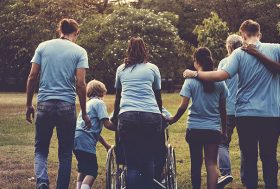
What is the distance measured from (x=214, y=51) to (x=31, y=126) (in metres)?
24.6

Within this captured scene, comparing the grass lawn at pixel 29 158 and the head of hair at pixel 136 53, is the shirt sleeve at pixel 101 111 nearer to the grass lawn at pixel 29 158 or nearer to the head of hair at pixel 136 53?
the head of hair at pixel 136 53

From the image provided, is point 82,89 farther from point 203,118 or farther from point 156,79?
point 203,118

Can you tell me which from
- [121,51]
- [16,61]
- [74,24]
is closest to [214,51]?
[121,51]

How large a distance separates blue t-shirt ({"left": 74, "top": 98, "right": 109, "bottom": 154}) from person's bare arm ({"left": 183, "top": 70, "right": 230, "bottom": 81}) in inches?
44.7

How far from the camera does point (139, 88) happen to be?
6.30 metres

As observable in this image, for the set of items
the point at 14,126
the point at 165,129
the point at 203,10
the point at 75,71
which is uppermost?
the point at 203,10

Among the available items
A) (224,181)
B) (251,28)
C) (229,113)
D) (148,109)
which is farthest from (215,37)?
(148,109)

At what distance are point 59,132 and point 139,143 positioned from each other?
1059 mm

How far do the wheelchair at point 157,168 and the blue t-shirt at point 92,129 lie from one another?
13.8 inches

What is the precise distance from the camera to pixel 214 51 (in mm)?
41000

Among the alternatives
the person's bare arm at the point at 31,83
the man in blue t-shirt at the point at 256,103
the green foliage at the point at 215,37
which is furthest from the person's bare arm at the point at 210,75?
the green foliage at the point at 215,37

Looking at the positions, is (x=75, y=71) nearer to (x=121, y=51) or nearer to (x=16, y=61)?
(x=121, y=51)

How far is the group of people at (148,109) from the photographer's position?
6.23 metres

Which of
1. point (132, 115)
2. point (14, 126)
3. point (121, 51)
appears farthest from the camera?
point (121, 51)
